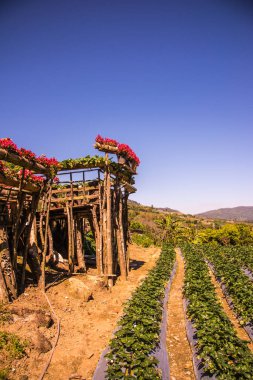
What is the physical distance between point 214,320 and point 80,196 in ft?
29.6

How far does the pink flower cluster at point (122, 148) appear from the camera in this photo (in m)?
12.2

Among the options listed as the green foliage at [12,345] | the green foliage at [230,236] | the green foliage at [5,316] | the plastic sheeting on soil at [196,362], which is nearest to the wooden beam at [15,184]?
the green foliage at [5,316]

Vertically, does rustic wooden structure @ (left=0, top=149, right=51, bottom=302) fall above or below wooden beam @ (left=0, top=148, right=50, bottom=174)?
below

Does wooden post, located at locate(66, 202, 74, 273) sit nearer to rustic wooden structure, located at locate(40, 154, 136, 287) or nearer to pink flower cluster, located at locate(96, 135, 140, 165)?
rustic wooden structure, located at locate(40, 154, 136, 287)

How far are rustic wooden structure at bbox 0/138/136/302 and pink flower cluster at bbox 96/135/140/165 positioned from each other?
1.12ft

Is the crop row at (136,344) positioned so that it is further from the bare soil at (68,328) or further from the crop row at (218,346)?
the crop row at (218,346)

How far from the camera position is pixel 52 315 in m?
8.38

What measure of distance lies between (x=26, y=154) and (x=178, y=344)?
765 centimetres

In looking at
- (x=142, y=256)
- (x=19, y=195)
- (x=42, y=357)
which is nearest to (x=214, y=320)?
(x=42, y=357)

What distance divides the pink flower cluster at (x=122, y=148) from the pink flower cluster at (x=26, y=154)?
9.38 ft

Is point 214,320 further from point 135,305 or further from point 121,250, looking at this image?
point 121,250

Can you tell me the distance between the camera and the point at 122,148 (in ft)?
42.7

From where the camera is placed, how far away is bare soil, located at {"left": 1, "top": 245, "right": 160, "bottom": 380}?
5.77m

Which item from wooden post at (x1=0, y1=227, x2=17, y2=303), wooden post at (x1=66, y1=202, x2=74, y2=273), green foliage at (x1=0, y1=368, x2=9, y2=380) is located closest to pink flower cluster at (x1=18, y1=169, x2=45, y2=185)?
wooden post at (x1=0, y1=227, x2=17, y2=303)
